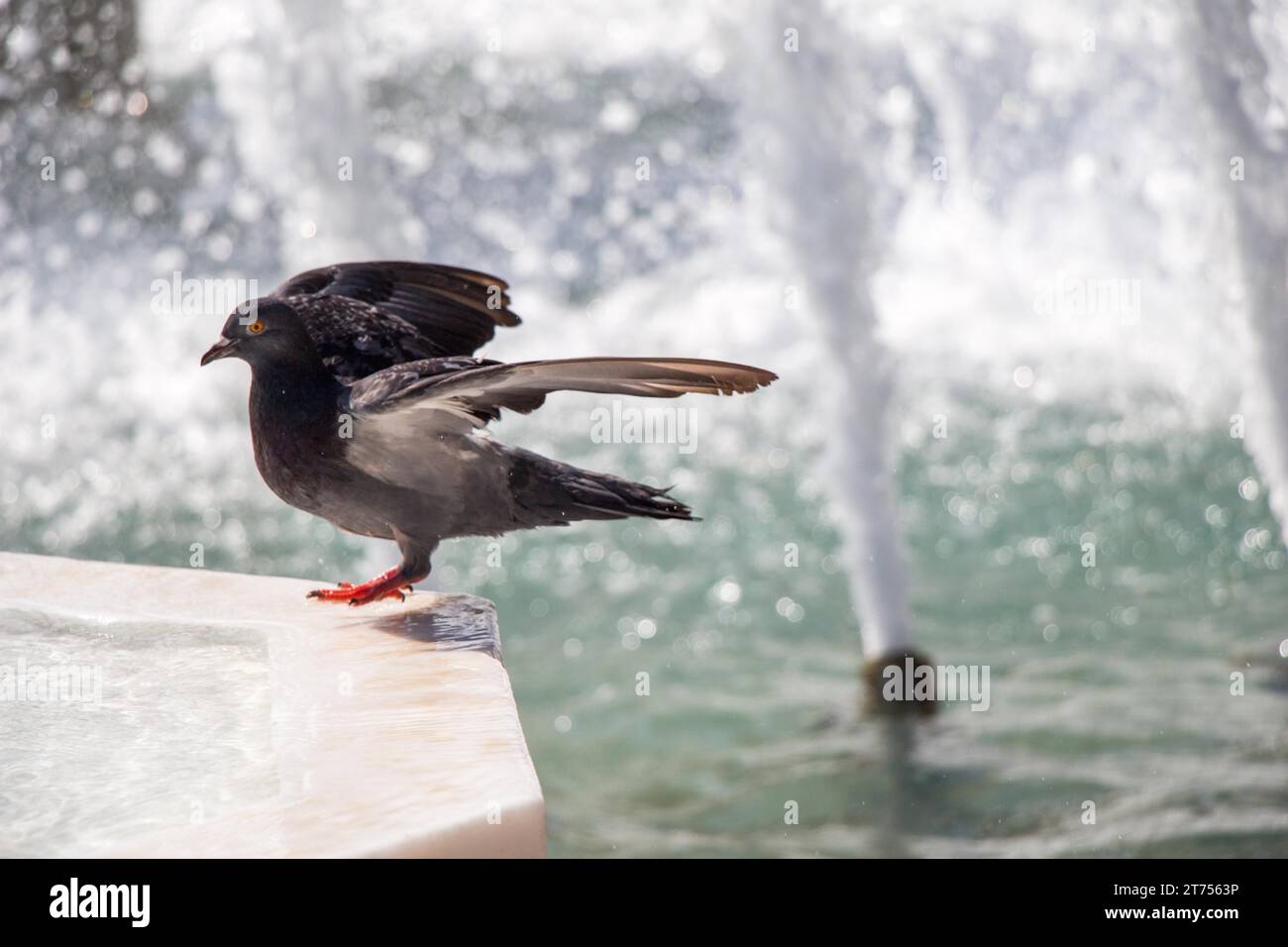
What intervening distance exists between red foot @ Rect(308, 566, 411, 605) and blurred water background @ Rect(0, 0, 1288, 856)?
184 centimetres

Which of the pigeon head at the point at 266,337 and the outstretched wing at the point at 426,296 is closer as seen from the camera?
the pigeon head at the point at 266,337

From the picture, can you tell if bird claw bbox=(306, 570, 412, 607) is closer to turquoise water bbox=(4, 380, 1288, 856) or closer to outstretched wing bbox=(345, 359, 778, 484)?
outstretched wing bbox=(345, 359, 778, 484)

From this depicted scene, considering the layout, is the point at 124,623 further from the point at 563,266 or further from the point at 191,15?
the point at 191,15

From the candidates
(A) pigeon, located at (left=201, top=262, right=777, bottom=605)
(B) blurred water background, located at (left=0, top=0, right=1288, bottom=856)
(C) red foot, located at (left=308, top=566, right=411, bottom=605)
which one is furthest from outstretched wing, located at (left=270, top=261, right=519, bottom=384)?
(B) blurred water background, located at (left=0, top=0, right=1288, bottom=856)

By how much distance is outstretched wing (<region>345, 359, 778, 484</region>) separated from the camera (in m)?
1.78

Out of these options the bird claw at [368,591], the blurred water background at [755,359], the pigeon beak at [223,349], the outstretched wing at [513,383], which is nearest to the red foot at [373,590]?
the bird claw at [368,591]

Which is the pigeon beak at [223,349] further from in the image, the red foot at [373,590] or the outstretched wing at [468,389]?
the red foot at [373,590]

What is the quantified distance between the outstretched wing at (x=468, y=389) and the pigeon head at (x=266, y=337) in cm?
12

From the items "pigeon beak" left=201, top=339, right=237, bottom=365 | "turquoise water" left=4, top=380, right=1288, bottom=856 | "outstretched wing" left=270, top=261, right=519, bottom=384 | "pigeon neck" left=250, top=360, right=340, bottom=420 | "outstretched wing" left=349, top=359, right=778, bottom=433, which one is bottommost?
"turquoise water" left=4, top=380, right=1288, bottom=856

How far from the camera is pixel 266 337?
7.19ft

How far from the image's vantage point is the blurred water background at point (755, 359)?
4.49 metres

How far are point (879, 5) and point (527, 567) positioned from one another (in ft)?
17.0

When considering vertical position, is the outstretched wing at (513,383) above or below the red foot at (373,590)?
above

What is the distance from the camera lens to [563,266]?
29.8 ft
